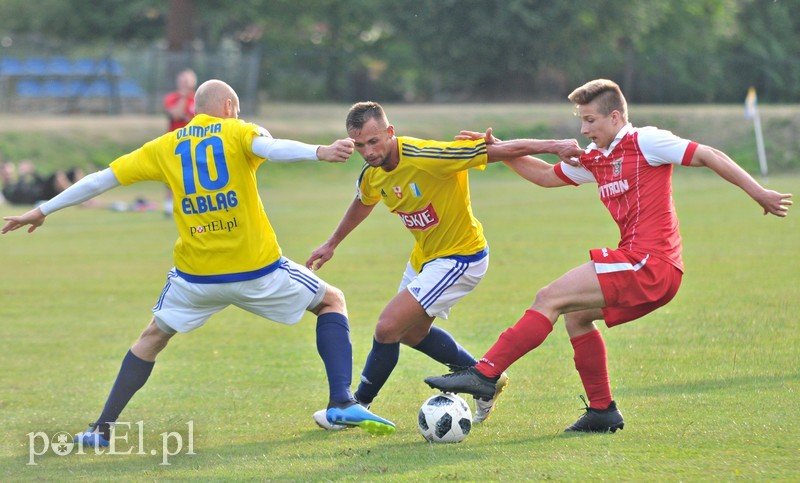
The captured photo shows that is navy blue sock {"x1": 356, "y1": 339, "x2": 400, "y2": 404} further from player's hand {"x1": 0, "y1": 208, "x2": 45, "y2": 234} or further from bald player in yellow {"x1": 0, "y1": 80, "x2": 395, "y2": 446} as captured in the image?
player's hand {"x1": 0, "y1": 208, "x2": 45, "y2": 234}

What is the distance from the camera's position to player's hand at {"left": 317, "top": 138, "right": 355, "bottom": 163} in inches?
249

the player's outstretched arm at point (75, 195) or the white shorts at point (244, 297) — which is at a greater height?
the player's outstretched arm at point (75, 195)

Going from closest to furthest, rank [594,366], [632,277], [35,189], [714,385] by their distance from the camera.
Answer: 1. [632,277]
2. [594,366]
3. [714,385]
4. [35,189]

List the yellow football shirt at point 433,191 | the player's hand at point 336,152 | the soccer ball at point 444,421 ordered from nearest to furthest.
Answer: the player's hand at point 336,152
the soccer ball at point 444,421
the yellow football shirt at point 433,191

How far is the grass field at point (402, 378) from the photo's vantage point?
20.2 ft

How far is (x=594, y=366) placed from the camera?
688 centimetres

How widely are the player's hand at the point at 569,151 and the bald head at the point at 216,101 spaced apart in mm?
2000

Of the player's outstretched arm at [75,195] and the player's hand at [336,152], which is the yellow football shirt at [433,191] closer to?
the player's hand at [336,152]

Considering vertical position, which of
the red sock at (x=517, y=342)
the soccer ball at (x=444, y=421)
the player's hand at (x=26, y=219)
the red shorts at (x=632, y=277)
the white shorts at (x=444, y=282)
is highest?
the player's hand at (x=26, y=219)

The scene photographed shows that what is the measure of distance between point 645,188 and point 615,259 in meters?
0.46

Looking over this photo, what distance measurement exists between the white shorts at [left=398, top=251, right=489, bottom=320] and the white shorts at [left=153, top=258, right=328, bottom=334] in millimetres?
656

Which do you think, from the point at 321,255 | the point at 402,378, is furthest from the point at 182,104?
the point at 321,255

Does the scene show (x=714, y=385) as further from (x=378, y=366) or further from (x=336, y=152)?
(x=336, y=152)

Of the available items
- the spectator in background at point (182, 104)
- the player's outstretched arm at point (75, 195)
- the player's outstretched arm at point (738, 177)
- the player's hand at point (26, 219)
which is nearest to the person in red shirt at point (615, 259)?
the player's outstretched arm at point (738, 177)
